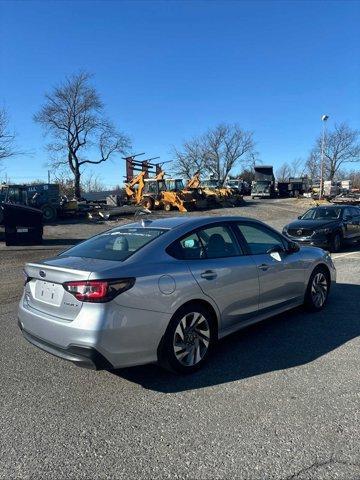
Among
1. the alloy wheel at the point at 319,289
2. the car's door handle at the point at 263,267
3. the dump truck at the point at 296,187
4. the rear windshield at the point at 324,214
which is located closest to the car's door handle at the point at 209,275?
the car's door handle at the point at 263,267

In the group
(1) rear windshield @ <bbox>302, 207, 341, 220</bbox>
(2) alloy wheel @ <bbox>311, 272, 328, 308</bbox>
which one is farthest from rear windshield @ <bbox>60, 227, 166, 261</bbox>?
(1) rear windshield @ <bbox>302, 207, 341, 220</bbox>

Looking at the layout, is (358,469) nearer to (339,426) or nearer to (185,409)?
(339,426)

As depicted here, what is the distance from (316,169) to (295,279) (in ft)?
347

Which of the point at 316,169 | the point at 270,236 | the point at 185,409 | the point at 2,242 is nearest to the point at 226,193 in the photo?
the point at 2,242

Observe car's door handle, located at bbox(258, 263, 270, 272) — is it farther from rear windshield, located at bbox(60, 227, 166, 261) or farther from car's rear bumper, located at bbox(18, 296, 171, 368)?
car's rear bumper, located at bbox(18, 296, 171, 368)

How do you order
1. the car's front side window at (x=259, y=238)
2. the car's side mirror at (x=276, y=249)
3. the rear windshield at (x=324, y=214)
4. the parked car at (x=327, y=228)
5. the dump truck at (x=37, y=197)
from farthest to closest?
the dump truck at (x=37, y=197) < the rear windshield at (x=324, y=214) < the parked car at (x=327, y=228) < the car's side mirror at (x=276, y=249) < the car's front side window at (x=259, y=238)

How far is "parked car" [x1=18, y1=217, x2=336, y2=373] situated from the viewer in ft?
12.1

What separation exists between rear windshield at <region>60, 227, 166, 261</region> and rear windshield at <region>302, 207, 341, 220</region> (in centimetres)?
1079

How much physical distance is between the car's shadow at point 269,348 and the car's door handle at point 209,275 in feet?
2.88

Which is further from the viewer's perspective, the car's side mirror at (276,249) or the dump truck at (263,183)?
the dump truck at (263,183)

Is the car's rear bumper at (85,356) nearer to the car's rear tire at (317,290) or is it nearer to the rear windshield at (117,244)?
the rear windshield at (117,244)

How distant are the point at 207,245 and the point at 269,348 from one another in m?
1.33

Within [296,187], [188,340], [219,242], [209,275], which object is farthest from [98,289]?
[296,187]

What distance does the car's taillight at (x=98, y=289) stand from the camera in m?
3.67
